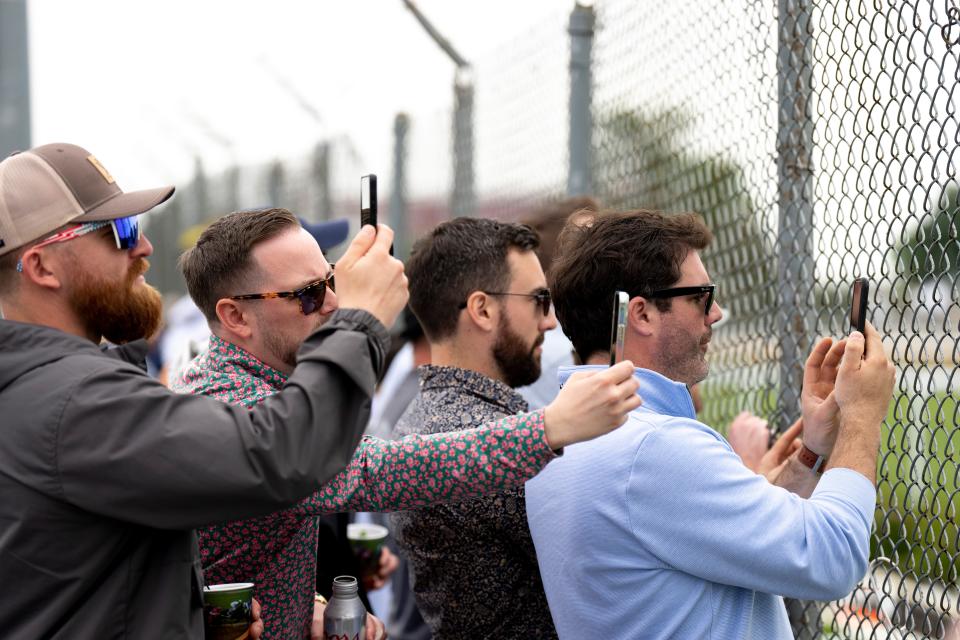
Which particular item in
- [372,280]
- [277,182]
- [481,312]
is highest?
[277,182]

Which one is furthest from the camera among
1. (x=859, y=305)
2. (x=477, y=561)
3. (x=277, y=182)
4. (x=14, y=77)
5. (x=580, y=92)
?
(x=277, y=182)

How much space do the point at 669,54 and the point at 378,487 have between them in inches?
95.9

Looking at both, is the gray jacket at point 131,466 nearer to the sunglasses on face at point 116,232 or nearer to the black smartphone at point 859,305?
the sunglasses on face at point 116,232

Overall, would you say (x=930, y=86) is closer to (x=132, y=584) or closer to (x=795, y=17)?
(x=795, y=17)

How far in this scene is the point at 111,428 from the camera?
1.77 meters

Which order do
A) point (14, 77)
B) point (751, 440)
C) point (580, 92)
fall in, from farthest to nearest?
point (14, 77), point (580, 92), point (751, 440)

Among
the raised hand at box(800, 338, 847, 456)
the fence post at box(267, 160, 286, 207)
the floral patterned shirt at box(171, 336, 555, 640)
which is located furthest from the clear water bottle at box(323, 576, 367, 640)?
the fence post at box(267, 160, 286, 207)

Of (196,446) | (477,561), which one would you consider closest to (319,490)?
(196,446)

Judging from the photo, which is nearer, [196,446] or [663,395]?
[196,446]

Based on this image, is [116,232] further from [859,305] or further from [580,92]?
[580,92]

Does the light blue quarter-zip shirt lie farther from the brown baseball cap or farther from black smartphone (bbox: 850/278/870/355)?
the brown baseball cap

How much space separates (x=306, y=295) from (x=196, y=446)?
0.81m

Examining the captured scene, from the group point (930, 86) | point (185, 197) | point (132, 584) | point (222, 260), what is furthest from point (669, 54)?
point (185, 197)

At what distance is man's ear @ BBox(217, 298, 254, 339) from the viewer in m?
2.54
